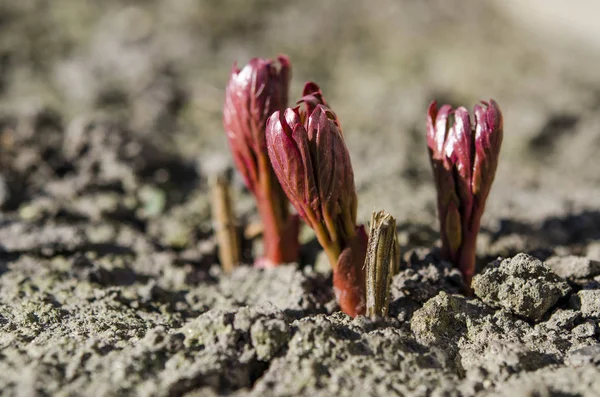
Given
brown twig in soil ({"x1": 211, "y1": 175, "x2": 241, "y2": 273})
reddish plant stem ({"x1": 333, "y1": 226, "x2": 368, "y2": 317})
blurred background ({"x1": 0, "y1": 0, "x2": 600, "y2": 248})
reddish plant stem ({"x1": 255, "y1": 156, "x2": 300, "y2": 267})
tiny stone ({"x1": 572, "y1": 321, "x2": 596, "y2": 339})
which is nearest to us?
tiny stone ({"x1": 572, "y1": 321, "x2": 596, "y2": 339})

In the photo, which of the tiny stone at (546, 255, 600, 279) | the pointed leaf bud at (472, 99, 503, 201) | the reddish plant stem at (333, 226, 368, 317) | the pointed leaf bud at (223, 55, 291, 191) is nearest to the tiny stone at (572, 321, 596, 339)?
the tiny stone at (546, 255, 600, 279)

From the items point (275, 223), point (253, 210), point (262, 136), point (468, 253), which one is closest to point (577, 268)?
point (468, 253)

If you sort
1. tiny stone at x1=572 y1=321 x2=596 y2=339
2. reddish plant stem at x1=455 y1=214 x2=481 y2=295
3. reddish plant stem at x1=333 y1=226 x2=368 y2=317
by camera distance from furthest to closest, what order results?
reddish plant stem at x1=455 y1=214 x2=481 y2=295 → reddish plant stem at x1=333 y1=226 x2=368 y2=317 → tiny stone at x1=572 y1=321 x2=596 y2=339

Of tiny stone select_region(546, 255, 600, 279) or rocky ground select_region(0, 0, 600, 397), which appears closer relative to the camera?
A: rocky ground select_region(0, 0, 600, 397)

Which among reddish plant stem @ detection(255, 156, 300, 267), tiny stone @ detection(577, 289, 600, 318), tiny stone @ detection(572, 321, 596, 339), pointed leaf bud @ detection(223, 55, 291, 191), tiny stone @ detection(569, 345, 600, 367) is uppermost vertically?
pointed leaf bud @ detection(223, 55, 291, 191)

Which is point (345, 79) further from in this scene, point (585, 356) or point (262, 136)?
point (585, 356)

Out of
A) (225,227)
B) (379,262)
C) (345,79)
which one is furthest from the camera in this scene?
(345,79)

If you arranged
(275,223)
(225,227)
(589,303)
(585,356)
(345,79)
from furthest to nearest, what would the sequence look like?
(345,79) < (225,227) < (275,223) < (589,303) < (585,356)

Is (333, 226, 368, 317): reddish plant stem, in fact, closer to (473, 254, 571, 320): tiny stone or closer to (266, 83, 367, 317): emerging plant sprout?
(266, 83, 367, 317): emerging plant sprout
